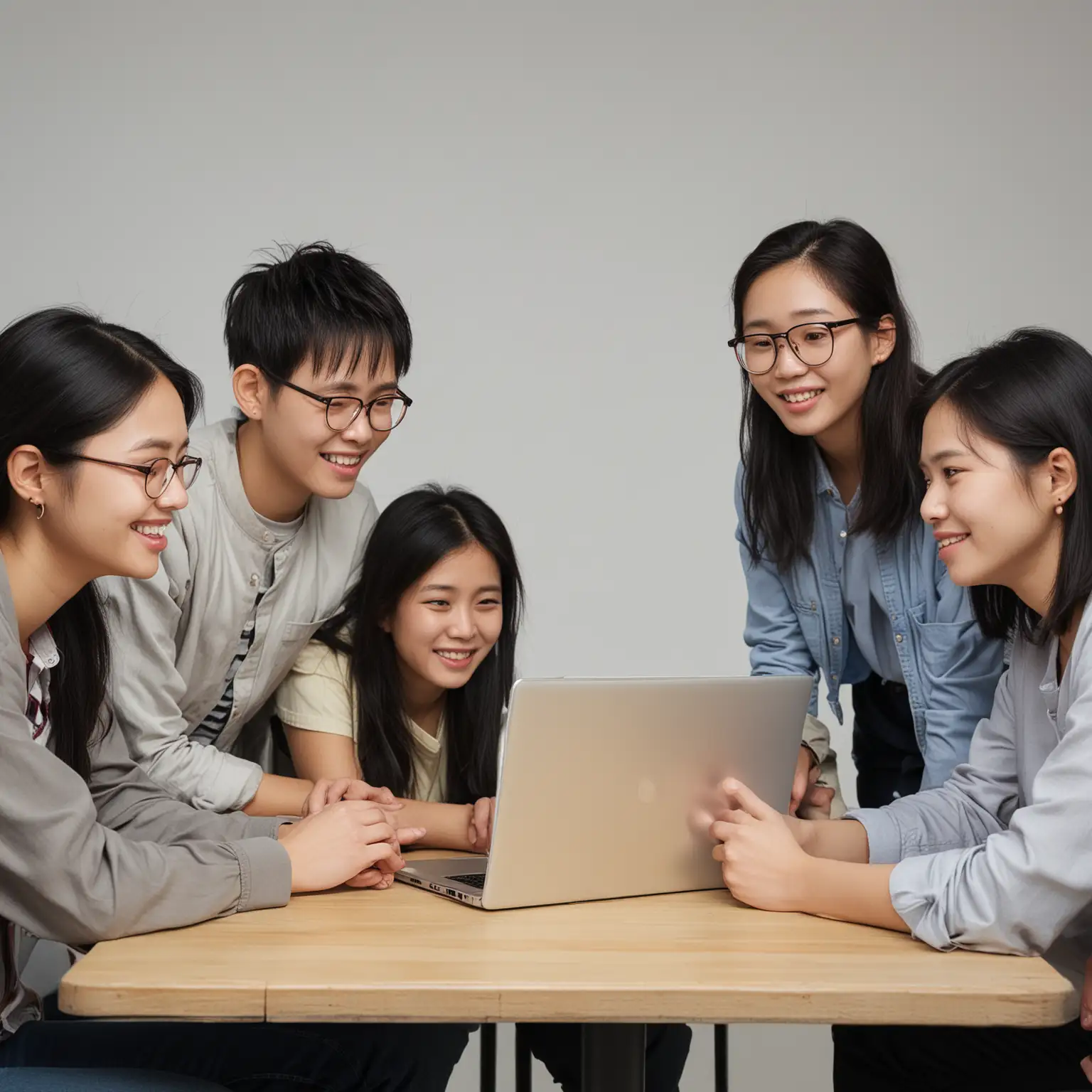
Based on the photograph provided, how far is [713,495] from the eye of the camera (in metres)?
3.76

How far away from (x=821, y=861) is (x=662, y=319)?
2.45 m

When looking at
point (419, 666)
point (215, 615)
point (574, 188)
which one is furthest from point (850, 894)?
point (574, 188)

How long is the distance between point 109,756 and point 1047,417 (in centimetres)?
116

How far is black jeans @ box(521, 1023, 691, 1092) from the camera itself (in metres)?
2.00

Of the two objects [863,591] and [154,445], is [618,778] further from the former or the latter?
[863,591]

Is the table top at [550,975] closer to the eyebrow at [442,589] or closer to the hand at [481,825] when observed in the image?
the hand at [481,825]

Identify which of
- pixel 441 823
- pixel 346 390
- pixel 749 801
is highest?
pixel 346 390

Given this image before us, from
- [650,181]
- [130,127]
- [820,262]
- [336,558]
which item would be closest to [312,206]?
[130,127]

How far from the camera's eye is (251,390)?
205 cm

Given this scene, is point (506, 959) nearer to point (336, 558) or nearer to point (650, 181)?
point (336, 558)

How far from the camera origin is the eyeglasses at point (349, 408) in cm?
197

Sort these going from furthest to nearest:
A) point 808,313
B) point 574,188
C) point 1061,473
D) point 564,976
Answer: point 574,188
point 808,313
point 1061,473
point 564,976

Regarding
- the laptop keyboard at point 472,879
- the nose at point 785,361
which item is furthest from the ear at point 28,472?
the nose at point 785,361

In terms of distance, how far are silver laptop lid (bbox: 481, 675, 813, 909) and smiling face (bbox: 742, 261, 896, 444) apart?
1.78 ft
